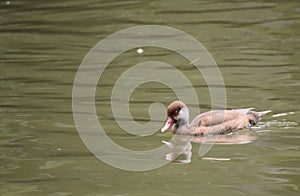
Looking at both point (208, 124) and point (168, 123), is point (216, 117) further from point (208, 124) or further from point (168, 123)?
point (168, 123)

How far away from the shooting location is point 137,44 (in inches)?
511

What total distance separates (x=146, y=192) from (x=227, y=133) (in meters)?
2.10

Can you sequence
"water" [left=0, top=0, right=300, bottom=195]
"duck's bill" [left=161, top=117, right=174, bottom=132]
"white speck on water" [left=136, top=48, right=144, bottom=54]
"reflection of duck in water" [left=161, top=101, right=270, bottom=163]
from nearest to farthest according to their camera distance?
"water" [left=0, top=0, right=300, bottom=195], "reflection of duck in water" [left=161, top=101, right=270, bottom=163], "duck's bill" [left=161, top=117, right=174, bottom=132], "white speck on water" [left=136, top=48, right=144, bottom=54]

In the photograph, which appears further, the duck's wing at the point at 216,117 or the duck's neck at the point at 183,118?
the duck's neck at the point at 183,118

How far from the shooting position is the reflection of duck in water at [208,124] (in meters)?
8.49

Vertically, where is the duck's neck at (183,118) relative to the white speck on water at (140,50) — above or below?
below

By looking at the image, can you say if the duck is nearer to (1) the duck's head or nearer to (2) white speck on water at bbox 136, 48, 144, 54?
(1) the duck's head

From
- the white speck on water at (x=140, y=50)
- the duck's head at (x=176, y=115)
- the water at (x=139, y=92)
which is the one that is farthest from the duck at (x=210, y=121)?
the white speck on water at (x=140, y=50)

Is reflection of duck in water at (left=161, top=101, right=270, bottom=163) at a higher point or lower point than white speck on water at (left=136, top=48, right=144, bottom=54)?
lower

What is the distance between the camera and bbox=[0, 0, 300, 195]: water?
7086 mm

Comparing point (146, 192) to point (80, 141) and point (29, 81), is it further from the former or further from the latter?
point (29, 81)

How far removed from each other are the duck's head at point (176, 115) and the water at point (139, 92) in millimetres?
158

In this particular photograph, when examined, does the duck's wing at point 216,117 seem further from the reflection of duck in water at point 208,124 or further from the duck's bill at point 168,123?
the duck's bill at point 168,123

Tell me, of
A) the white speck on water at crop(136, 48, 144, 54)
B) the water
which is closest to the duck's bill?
the water
